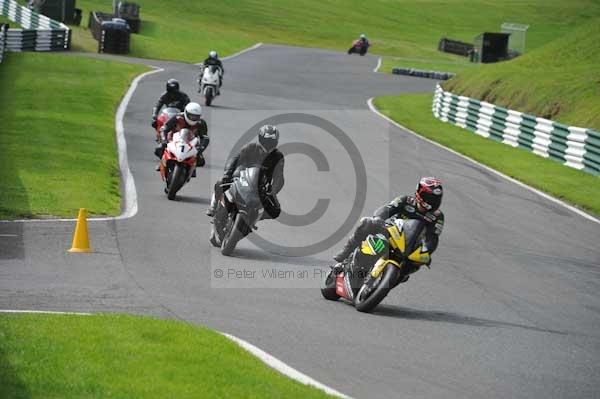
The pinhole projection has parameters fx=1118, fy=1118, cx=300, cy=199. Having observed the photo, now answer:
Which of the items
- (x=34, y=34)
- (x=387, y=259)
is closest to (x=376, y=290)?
(x=387, y=259)

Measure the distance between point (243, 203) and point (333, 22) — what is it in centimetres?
8491

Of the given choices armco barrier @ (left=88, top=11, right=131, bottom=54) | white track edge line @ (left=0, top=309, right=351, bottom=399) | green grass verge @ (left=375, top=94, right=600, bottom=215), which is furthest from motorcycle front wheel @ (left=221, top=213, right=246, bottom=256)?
armco barrier @ (left=88, top=11, right=131, bottom=54)

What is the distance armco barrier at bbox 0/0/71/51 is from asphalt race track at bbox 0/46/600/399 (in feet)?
71.4

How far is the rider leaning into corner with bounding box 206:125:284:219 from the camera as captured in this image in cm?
1417

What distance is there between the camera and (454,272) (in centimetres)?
1461

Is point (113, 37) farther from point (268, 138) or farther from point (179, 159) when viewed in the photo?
point (268, 138)

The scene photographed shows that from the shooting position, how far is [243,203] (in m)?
14.2

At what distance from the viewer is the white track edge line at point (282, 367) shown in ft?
27.3

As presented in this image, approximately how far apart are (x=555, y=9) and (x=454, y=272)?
10510 centimetres

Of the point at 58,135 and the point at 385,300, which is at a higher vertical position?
the point at 385,300

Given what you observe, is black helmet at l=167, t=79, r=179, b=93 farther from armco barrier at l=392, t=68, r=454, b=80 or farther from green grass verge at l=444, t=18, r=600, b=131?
armco barrier at l=392, t=68, r=454, b=80

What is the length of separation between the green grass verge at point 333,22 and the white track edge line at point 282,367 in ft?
147

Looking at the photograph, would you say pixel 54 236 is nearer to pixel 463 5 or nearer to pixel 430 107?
pixel 430 107

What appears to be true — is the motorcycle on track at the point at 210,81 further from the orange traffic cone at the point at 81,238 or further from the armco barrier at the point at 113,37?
the orange traffic cone at the point at 81,238
